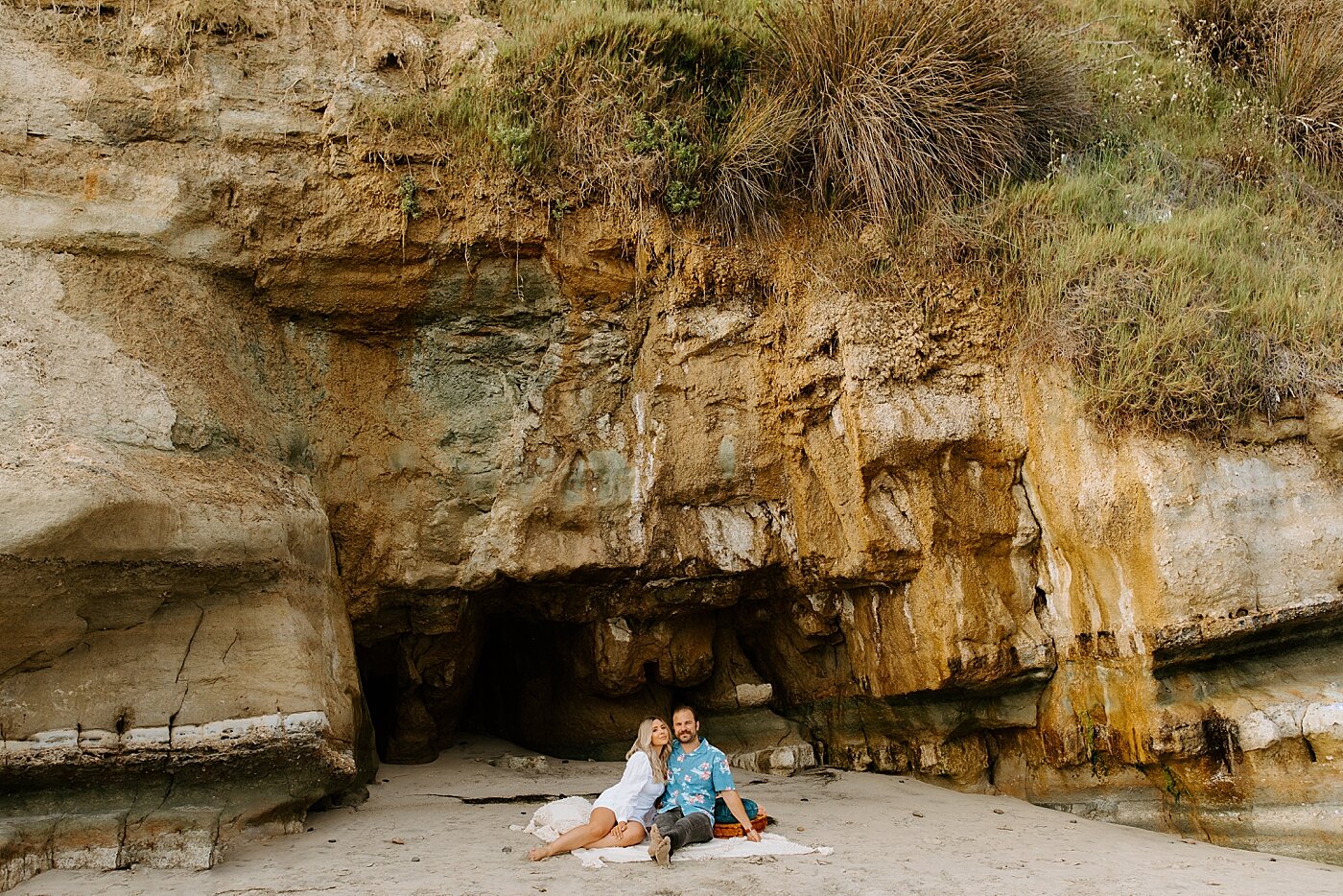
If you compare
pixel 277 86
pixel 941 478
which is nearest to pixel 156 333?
pixel 277 86

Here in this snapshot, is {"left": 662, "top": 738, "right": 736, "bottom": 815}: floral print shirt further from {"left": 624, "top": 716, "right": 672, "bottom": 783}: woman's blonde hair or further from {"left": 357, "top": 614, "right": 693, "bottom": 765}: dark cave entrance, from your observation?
{"left": 357, "top": 614, "right": 693, "bottom": 765}: dark cave entrance

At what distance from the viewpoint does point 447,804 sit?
6.28 m

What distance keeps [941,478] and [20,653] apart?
16.4 ft

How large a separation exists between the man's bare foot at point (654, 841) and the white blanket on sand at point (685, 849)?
2.2 inches

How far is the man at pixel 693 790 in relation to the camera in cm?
519

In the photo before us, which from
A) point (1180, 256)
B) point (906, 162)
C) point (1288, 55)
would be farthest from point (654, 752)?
point (1288, 55)

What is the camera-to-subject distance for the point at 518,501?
690cm

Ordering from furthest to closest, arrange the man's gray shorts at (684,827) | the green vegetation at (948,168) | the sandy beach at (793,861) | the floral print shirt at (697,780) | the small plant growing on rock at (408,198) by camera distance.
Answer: the small plant growing on rock at (408,198) < the green vegetation at (948,168) < the floral print shirt at (697,780) < the man's gray shorts at (684,827) < the sandy beach at (793,861)

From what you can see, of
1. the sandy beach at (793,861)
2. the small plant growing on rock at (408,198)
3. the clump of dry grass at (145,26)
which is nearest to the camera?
the sandy beach at (793,861)

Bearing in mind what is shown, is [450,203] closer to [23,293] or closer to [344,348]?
[344,348]

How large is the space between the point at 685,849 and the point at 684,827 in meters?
0.10

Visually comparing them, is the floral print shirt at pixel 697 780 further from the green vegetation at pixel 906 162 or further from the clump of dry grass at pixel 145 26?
the clump of dry grass at pixel 145 26

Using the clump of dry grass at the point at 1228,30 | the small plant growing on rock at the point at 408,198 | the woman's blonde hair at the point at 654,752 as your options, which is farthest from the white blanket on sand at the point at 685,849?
the clump of dry grass at the point at 1228,30

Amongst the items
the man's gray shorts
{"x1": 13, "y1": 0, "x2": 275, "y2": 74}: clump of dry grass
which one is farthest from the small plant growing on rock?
the man's gray shorts
